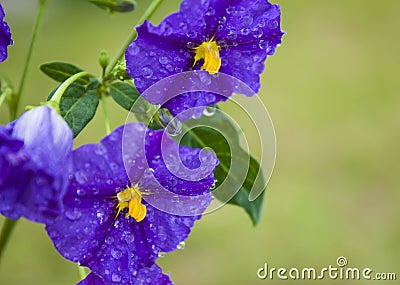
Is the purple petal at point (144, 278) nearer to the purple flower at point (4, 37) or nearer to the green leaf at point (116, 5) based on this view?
the purple flower at point (4, 37)

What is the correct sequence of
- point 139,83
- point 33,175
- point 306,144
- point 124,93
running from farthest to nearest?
1. point 306,144
2. point 124,93
3. point 139,83
4. point 33,175

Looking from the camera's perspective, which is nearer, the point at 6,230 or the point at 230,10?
the point at 230,10

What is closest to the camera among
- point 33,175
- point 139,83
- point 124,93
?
point 33,175

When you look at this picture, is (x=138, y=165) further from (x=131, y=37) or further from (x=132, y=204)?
(x=131, y=37)

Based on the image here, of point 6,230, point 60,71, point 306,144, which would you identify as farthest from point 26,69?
point 306,144

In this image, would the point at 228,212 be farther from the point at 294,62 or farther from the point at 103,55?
the point at 103,55

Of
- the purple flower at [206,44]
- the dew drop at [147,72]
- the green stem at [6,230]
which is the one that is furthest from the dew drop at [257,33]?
the green stem at [6,230]

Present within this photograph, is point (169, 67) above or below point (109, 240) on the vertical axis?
above
